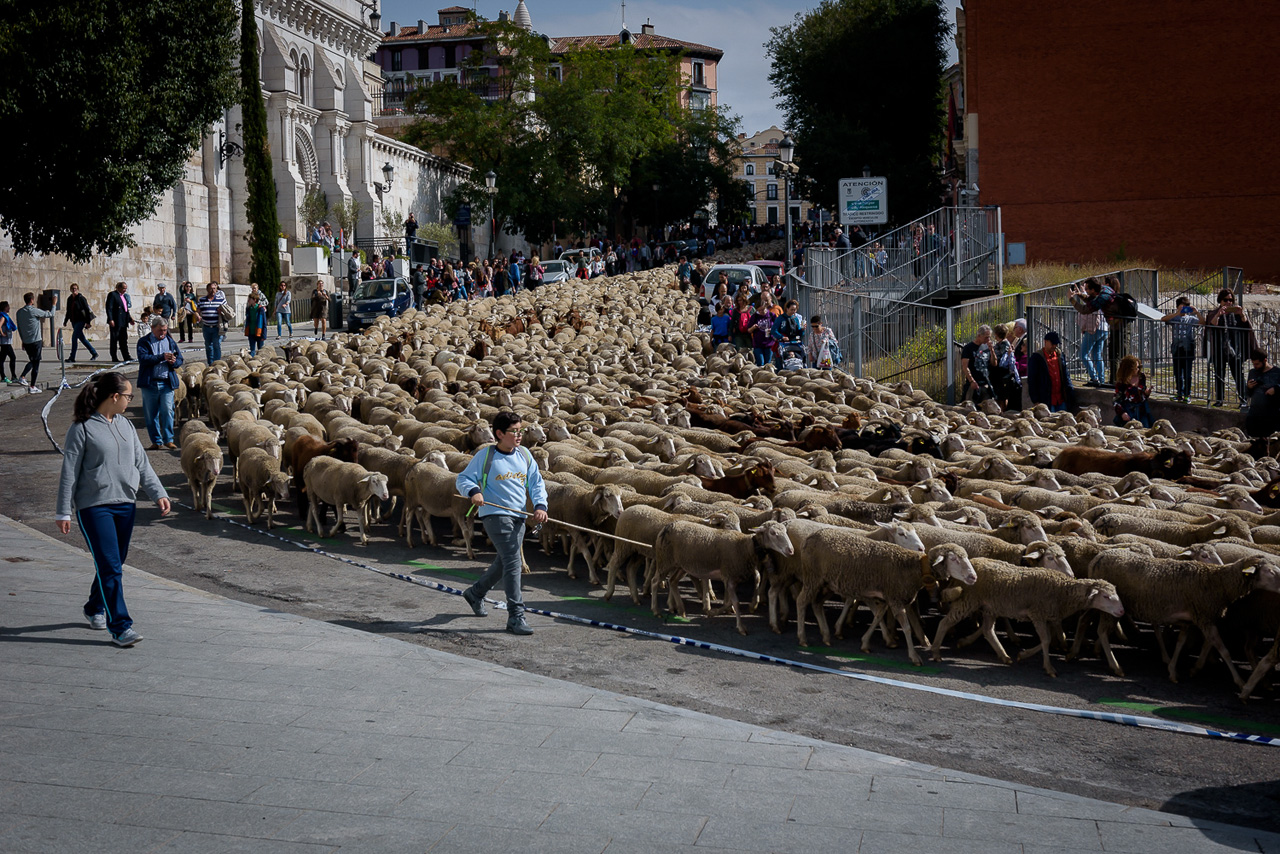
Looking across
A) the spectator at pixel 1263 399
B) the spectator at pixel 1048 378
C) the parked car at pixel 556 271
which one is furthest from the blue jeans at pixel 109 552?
the parked car at pixel 556 271

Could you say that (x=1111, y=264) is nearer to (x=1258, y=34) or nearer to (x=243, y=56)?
(x=1258, y=34)

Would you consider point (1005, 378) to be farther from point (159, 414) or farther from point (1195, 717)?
point (159, 414)

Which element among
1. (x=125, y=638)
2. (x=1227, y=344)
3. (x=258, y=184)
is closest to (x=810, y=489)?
(x=125, y=638)

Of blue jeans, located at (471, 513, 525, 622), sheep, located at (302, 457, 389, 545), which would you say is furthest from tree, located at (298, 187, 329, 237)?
blue jeans, located at (471, 513, 525, 622)

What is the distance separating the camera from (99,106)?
2472 cm

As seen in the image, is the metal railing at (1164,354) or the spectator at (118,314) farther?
the spectator at (118,314)

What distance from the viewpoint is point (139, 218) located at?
27.9 meters

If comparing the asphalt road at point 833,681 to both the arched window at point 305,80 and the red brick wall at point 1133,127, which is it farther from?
the arched window at point 305,80

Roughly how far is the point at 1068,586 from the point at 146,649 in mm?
5913

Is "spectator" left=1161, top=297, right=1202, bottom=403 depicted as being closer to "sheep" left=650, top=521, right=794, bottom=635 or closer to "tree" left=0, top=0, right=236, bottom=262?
"sheep" left=650, top=521, right=794, bottom=635

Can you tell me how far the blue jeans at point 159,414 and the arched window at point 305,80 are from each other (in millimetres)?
39667

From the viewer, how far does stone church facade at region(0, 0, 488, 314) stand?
115 ft

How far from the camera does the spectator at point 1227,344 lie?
17.3 m

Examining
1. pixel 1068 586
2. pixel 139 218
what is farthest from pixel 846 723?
pixel 139 218
